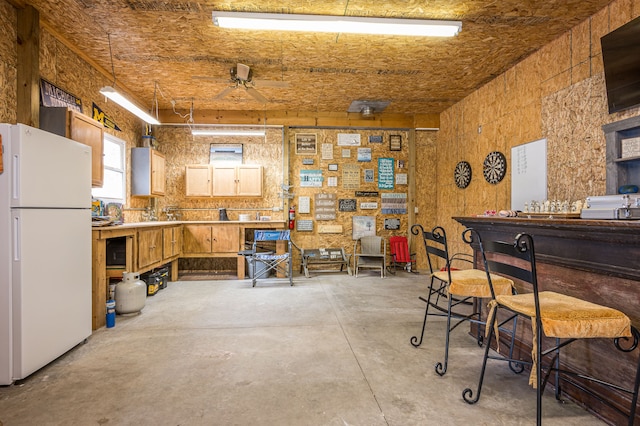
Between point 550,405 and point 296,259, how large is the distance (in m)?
5.32

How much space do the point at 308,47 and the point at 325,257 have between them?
3.93m

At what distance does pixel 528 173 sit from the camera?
14.6 feet

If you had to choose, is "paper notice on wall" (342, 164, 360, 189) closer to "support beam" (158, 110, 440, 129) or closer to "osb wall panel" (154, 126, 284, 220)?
"support beam" (158, 110, 440, 129)

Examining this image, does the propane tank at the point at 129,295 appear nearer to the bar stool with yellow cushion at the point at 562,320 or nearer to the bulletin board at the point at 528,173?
the bar stool with yellow cushion at the point at 562,320

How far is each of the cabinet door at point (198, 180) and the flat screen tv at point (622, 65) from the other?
241 inches

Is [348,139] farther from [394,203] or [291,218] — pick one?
[291,218]

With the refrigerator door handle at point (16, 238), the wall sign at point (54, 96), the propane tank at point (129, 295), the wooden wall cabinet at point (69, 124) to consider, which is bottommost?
the propane tank at point (129, 295)

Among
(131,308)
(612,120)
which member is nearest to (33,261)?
(131,308)

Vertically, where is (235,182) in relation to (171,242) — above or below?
above

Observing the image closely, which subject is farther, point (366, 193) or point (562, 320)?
point (366, 193)

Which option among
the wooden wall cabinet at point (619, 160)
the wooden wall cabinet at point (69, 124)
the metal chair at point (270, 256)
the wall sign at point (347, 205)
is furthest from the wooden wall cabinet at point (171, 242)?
the wooden wall cabinet at point (619, 160)

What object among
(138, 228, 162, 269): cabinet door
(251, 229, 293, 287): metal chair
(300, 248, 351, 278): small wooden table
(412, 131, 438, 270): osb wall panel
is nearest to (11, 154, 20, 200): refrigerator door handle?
(138, 228, 162, 269): cabinet door

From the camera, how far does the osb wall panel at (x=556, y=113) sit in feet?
11.3

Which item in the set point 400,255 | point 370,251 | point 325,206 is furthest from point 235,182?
point 400,255
